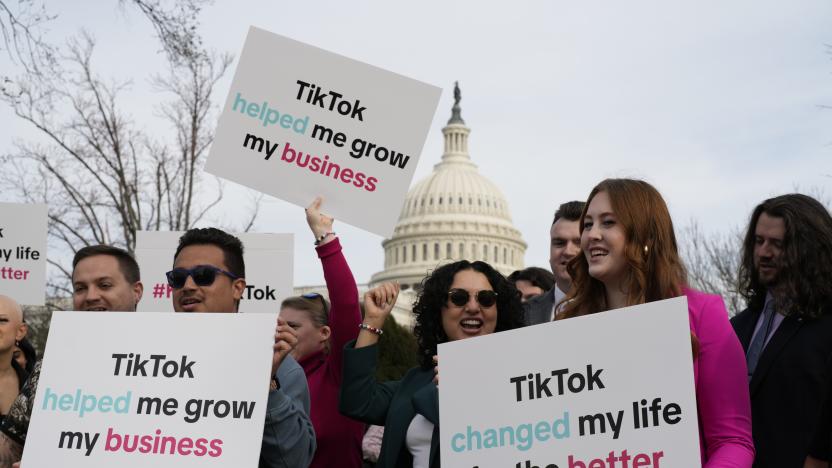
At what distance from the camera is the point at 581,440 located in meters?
3.39

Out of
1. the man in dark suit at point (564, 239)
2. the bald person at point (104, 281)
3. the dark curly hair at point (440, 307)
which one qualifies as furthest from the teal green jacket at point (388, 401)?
the man in dark suit at point (564, 239)

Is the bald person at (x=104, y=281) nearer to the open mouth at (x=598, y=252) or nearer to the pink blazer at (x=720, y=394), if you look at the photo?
the open mouth at (x=598, y=252)

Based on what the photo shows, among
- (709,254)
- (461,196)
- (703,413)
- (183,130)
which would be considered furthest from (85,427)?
(461,196)

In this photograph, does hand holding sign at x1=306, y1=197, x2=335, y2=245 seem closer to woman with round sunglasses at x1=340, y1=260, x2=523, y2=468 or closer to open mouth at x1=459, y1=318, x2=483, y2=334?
woman with round sunglasses at x1=340, y1=260, x2=523, y2=468

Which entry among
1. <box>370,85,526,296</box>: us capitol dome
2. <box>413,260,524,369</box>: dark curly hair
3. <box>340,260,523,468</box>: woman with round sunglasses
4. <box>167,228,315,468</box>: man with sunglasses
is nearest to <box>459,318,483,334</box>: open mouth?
<box>340,260,523,468</box>: woman with round sunglasses

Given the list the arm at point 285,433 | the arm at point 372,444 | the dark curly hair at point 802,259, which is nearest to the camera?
the arm at point 285,433

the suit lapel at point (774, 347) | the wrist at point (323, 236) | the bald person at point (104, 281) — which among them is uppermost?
the wrist at point (323, 236)

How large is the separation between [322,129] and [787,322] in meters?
2.23

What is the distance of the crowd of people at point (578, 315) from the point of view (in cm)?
366

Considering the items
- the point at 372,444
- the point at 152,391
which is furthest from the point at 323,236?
the point at 372,444

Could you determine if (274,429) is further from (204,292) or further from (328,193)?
(328,193)

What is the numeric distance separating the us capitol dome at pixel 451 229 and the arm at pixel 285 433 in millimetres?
97845

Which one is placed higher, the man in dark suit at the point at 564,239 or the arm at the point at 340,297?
the man in dark suit at the point at 564,239

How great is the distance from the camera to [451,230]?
350ft
